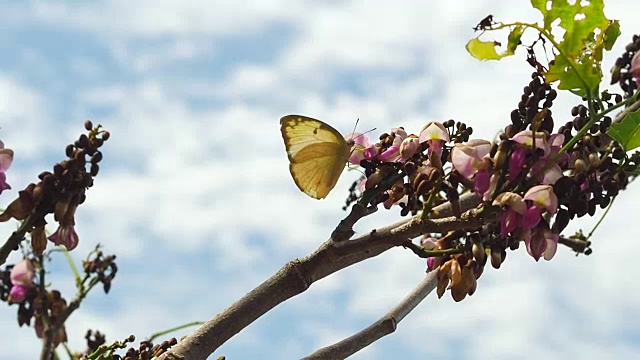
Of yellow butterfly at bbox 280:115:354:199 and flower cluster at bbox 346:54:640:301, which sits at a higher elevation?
yellow butterfly at bbox 280:115:354:199

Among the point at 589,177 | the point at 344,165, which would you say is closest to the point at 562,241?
the point at 344,165

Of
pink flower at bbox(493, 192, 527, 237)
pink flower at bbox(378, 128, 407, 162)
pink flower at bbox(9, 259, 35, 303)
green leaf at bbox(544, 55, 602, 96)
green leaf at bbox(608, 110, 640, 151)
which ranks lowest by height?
pink flower at bbox(493, 192, 527, 237)

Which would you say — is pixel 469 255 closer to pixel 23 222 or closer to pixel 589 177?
pixel 589 177

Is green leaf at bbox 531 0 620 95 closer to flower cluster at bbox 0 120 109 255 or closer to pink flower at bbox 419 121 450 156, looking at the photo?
pink flower at bbox 419 121 450 156

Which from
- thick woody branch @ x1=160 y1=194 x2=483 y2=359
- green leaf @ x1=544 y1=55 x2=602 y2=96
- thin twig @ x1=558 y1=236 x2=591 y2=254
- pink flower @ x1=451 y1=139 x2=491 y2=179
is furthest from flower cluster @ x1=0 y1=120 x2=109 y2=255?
thin twig @ x1=558 y1=236 x2=591 y2=254

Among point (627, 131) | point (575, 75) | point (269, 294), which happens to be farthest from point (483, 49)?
point (269, 294)

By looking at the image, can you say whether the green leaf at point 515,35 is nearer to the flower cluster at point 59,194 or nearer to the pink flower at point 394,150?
the pink flower at point 394,150

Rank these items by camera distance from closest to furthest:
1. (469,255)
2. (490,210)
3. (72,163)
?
1. (490,210)
2. (469,255)
3. (72,163)

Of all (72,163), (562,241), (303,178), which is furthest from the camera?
(562,241)
